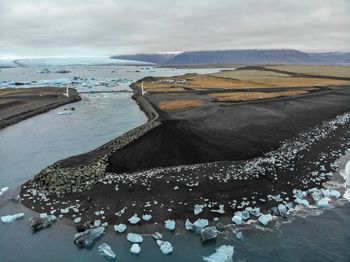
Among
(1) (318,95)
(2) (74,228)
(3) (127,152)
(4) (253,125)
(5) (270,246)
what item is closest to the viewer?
(5) (270,246)

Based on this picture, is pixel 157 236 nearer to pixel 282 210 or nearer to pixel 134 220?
pixel 134 220

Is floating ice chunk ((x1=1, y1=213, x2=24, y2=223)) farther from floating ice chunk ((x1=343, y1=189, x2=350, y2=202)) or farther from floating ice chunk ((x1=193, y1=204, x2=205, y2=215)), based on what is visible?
floating ice chunk ((x1=343, y1=189, x2=350, y2=202))

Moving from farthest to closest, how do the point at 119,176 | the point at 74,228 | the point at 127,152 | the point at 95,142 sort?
the point at 95,142, the point at 127,152, the point at 119,176, the point at 74,228

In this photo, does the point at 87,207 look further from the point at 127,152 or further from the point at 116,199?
the point at 127,152

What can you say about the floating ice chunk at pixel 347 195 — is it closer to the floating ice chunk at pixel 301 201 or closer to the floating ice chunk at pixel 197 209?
the floating ice chunk at pixel 301 201

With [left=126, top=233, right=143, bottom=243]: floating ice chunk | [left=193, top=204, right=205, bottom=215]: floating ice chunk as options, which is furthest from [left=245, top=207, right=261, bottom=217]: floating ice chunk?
[left=126, top=233, right=143, bottom=243]: floating ice chunk

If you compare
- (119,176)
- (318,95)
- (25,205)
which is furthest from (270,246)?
(318,95)

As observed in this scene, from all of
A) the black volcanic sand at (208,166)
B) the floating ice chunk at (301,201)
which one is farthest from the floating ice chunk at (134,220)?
the floating ice chunk at (301,201)

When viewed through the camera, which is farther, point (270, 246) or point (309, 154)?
point (309, 154)

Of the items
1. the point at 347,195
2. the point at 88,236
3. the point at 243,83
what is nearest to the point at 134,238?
the point at 88,236
